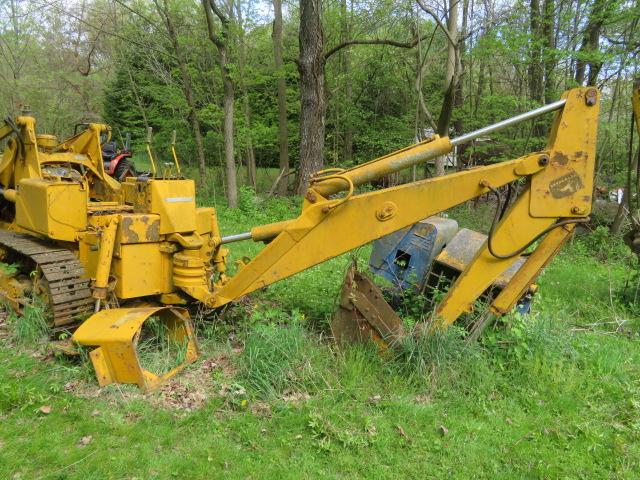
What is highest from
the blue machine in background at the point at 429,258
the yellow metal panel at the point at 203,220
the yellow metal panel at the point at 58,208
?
the yellow metal panel at the point at 58,208

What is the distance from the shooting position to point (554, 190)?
3525mm

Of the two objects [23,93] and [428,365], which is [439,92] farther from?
[23,93]

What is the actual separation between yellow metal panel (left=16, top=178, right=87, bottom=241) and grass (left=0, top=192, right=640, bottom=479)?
118 centimetres

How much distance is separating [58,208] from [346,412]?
11.0 feet

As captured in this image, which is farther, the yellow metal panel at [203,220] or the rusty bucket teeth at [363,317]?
the yellow metal panel at [203,220]

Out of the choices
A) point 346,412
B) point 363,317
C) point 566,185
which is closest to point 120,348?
point 346,412

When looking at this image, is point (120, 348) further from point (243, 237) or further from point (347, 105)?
point (347, 105)

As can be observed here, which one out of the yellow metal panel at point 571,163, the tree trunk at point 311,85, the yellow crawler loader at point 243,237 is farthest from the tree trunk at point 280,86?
the yellow metal panel at point 571,163

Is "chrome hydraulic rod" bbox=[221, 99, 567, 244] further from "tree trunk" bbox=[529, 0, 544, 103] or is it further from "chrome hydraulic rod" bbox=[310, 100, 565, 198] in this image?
"tree trunk" bbox=[529, 0, 544, 103]

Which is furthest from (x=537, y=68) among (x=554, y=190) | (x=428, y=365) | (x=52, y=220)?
(x=52, y=220)

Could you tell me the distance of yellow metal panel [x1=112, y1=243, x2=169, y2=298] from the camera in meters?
4.21

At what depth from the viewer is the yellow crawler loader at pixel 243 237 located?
352 centimetres

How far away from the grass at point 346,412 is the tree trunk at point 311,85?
7098mm

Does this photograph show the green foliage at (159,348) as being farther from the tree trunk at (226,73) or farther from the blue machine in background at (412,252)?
the tree trunk at (226,73)
